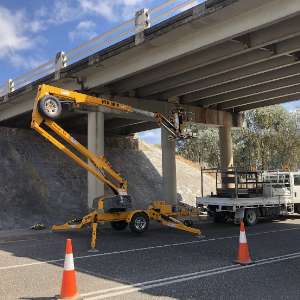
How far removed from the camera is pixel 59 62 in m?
22.0

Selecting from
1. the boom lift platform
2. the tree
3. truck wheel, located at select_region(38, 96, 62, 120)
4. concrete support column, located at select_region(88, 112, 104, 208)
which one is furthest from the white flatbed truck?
the tree

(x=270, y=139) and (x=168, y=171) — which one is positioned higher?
(x=270, y=139)

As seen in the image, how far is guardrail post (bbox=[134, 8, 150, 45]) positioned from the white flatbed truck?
7306mm

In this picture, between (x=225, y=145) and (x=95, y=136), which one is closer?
(x=95, y=136)

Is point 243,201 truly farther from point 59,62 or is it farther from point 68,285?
point 68,285

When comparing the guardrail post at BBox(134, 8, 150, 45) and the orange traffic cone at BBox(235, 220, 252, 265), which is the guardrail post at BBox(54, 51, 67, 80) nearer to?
the guardrail post at BBox(134, 8, 150, 45)

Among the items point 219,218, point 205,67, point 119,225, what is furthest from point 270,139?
point 119,225

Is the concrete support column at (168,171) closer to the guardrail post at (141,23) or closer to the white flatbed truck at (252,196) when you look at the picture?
the white flatbed truck at (252,196)

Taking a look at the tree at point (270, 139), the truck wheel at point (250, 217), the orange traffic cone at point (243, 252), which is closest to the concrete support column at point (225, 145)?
the truck wheel at point (250, 217)

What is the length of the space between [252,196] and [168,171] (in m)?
5.95

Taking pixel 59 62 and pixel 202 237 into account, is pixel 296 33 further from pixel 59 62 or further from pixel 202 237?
pixel 59 62

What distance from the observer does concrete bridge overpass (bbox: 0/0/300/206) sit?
14.6 meters

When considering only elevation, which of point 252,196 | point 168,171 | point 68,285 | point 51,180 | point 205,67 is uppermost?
point 205,67

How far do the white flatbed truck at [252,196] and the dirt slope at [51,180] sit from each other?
290 inches
